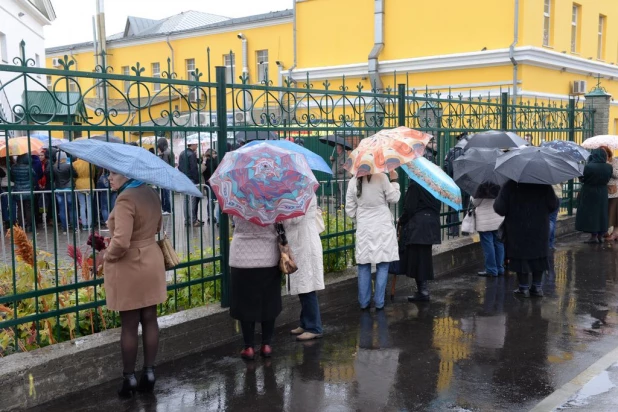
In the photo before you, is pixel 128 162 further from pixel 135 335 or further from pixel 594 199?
pixel 594 199

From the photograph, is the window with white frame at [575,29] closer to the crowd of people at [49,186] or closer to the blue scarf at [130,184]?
the crowd of people at [49,186]

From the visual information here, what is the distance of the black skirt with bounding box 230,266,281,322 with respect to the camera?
5.54 metres

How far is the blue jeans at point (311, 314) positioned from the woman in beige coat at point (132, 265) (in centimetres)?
168

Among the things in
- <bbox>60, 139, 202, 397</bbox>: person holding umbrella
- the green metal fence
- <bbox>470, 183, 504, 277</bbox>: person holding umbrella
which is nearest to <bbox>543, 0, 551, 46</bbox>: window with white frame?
the green metal fence

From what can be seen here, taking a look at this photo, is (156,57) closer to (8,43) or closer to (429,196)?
(8,43)

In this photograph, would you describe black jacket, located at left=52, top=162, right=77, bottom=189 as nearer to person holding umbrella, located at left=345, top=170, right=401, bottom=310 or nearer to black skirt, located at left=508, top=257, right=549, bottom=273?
person holding umbrella, located at left=345, top=170, right=401, bottom=310

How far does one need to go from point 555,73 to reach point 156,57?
2114 cm

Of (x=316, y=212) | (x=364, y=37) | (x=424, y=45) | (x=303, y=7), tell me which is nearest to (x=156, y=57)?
(x=303, y=7)

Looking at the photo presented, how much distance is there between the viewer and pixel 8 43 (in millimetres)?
20172

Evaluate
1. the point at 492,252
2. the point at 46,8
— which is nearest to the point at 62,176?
the point at 492,252

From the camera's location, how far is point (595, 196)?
36.5ft

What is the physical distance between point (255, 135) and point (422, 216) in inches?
84.1

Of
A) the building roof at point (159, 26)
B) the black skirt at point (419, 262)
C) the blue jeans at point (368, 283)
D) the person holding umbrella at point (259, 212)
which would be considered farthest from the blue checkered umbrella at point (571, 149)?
the building roof at point (159, 26)

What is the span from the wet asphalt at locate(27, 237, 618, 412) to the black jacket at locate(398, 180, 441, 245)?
0.79 meters
